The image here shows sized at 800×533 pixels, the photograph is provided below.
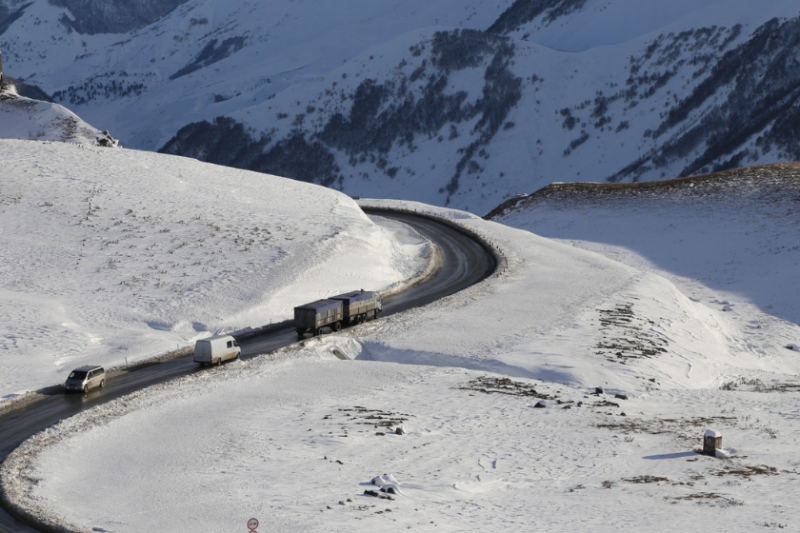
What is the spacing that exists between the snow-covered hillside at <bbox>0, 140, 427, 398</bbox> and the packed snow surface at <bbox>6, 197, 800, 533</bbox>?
25.5ft

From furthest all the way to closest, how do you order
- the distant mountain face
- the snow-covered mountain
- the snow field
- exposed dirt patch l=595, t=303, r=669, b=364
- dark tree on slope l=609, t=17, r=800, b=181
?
the distant mountain face → dark tree on slope l=609, t=17, r=800, b=181 → the snow-covered mountain → exposed dirt patch l=595, t=303, r=669, b=364 → the snow field

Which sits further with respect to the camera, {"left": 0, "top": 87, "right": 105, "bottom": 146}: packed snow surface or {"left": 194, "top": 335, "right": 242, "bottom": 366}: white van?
{"left": 0, "top": 87, "right": 105, "bottom": 146}: packed snow surface

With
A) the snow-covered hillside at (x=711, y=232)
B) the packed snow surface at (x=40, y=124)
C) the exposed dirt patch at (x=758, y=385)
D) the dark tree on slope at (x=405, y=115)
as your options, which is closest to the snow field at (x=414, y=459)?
the exposed dirt patch at (x=758, y=385)

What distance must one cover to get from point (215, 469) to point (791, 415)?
72.2ft

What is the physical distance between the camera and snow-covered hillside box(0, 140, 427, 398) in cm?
4334

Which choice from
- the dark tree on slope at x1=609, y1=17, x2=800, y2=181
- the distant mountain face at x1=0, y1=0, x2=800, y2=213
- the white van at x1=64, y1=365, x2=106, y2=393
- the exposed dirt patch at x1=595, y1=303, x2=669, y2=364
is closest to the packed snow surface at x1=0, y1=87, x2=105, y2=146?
the white van at x1=64, y1=365, x2=106, y2=393

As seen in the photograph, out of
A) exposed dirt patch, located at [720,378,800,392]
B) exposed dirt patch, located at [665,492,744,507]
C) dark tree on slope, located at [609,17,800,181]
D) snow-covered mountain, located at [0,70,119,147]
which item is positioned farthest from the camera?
dark tree on slope, located at [609,17,800,181]

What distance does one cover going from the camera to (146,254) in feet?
183

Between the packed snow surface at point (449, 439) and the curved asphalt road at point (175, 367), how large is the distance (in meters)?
1.28

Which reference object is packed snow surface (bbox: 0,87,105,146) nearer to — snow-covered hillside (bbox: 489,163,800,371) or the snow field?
snow-covered hillside (bbox: 489,163,800,371)

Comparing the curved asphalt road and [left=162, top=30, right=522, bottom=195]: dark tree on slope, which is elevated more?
[left=162, top=30, right=522, bottom=195]: dark tree on slope

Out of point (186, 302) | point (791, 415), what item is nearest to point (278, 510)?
point (791, 415)

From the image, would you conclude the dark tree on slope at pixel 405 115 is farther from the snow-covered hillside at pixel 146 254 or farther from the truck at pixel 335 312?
the truck at pixel 335 312

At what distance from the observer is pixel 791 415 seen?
34.1 meters
